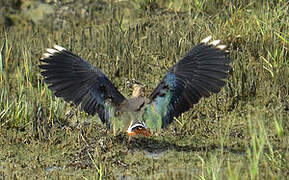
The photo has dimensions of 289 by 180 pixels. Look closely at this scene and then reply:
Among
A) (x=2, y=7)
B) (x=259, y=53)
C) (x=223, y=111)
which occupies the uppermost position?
(x=2, y=7)

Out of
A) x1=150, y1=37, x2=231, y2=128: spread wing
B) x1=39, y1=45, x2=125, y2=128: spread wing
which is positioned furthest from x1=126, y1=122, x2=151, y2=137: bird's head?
x1=39, y1=45, x2=125, y2=128: spread wing

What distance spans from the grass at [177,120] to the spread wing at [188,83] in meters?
0.41

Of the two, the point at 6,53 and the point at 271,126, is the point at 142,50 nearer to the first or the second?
the point at 6,53

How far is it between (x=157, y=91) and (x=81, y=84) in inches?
29.2

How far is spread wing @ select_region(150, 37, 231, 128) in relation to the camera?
5.87 metres

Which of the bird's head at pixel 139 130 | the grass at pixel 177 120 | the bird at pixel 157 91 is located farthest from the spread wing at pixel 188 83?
the grass at pixel 177 120

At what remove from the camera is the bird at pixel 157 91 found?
588 cm

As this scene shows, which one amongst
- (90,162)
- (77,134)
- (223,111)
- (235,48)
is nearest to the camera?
(90,162)

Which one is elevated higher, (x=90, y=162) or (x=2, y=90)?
(x=2, y=90)

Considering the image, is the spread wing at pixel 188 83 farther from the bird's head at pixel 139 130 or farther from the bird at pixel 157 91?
the bird's head at pixel 139 130

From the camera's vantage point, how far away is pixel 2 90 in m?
6.91

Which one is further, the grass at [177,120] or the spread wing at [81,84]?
the spread wing at [81,84]

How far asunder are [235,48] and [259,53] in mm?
474

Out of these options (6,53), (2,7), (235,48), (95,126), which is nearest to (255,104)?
(235,48)
